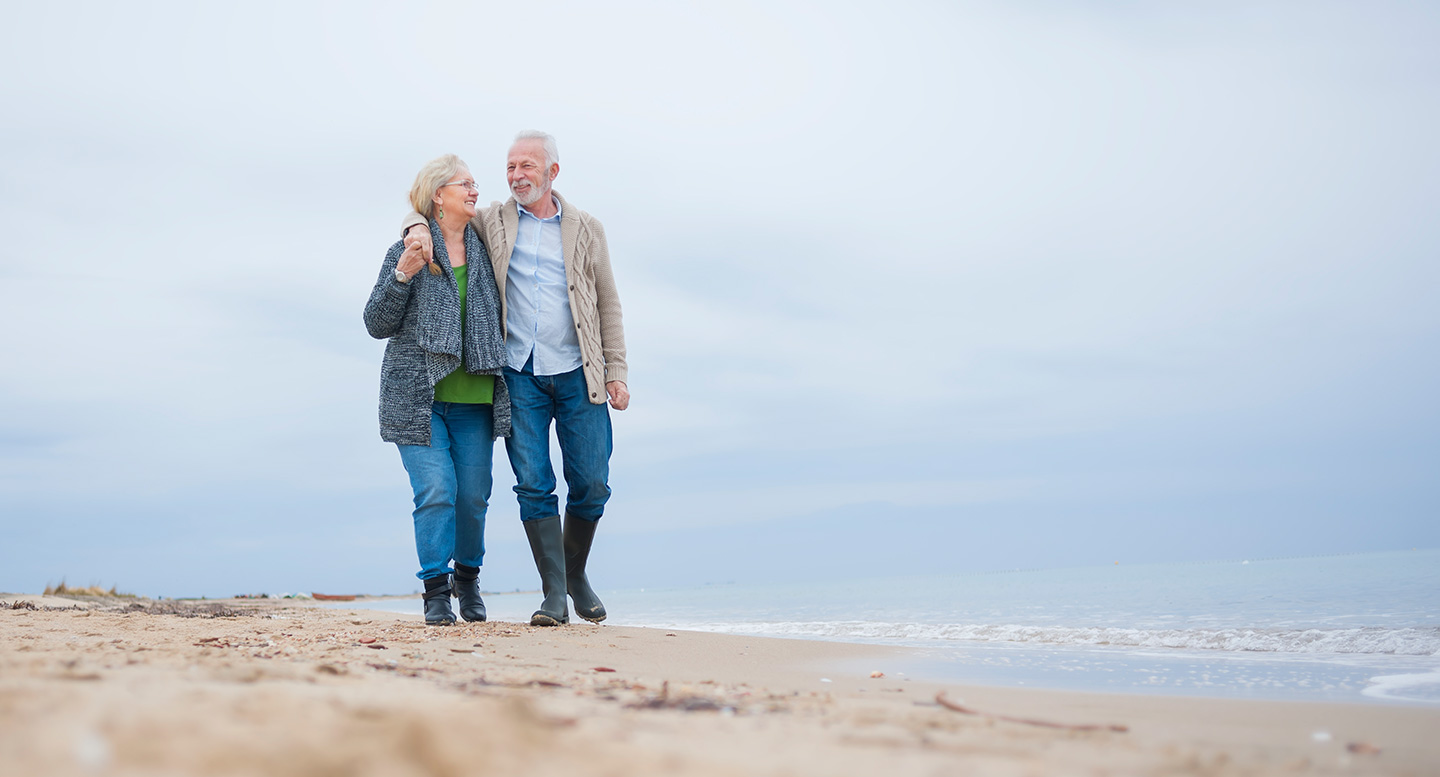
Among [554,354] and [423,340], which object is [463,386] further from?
[554,354]

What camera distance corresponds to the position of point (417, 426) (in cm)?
409

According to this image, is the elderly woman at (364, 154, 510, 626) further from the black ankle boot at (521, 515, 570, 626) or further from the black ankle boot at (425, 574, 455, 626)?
the black ankle boot at (521, 515, 570, 626)

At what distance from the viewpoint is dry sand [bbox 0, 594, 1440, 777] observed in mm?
1069

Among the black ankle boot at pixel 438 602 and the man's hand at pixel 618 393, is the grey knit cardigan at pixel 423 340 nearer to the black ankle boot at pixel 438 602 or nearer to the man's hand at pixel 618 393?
the man's hand at pixel 618 393

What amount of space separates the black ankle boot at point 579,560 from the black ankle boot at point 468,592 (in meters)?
0.43

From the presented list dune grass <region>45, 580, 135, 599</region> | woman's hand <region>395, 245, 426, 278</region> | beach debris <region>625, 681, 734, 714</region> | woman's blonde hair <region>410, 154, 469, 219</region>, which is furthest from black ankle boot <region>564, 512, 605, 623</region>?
dune grass <region>45, 580, 135, 599</region>

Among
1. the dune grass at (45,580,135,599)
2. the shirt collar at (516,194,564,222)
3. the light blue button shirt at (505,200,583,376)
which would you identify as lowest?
the dune grass at (45,580,135,599)

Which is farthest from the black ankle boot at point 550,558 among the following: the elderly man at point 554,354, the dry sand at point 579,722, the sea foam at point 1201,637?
the sea foam at point 1201,637

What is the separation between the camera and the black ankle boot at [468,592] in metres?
4.31

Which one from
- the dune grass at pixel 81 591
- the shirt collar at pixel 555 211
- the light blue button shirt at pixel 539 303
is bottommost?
the dune grass at pixel 81 591

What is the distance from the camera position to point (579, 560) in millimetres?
4480

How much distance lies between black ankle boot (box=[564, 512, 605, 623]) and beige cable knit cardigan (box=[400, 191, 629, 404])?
0.63 m

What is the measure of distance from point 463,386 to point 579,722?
9.86ft

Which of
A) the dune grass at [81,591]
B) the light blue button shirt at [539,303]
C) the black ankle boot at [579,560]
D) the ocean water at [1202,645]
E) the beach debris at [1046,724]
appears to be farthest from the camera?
the dune grass at [81,591]
